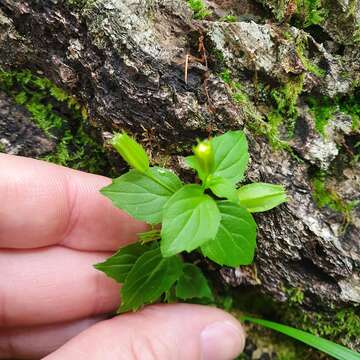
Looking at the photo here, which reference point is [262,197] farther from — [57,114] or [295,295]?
[57,114]

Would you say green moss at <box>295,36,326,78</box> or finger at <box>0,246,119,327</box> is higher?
green moss at <box>295,36,326,78</box>

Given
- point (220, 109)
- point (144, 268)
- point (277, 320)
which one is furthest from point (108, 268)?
point (277, 320)

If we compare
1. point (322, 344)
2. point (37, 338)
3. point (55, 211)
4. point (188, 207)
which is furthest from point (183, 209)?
point (37, 338)

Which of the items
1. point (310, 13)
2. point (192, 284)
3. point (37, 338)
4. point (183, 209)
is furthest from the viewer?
point (37, 338)

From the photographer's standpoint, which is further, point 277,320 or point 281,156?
point 277,320

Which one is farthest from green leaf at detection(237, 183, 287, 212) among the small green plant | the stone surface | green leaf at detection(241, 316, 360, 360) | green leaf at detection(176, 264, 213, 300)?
the stone surface

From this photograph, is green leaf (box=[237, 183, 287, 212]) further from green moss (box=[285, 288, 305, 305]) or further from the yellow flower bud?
green moss (box=[285, 288, 305, 305])

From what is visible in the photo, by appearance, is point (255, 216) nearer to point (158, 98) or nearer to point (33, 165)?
point (158, 98)
